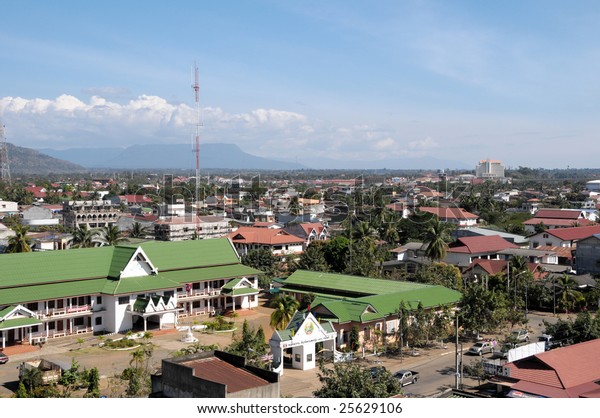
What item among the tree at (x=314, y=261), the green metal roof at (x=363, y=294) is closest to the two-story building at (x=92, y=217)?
the tree at (x=314, y=261)

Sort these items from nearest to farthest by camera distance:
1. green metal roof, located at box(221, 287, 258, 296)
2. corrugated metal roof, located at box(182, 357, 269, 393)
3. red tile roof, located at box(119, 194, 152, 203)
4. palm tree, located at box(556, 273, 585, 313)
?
1. corrugated metal roof, located at box(182, 357, 269, 393)
2. palm tree, located at box(556, 273, 585, 313)
3. green metal roof, located at box(221, 287, 258, 296)
4. red tile roof, located at box(119, 194, 152, 203)

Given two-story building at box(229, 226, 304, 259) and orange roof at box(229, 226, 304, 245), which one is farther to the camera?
orange roof at box(229, 226, 304, 245)

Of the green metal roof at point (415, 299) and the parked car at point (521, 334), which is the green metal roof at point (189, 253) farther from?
the parked car at point (521, 334)

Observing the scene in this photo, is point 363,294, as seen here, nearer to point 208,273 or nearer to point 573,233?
point 208,273

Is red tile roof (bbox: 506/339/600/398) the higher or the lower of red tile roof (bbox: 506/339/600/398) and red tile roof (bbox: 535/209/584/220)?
the lower

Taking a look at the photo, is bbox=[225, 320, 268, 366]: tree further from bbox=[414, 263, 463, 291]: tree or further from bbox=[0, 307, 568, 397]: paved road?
bbox=[414, 263, 463, 291]: tree

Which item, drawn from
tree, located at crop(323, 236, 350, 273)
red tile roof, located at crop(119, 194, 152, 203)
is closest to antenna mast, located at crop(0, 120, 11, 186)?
red tile roof, located at crop(119, 194, 152, 203)

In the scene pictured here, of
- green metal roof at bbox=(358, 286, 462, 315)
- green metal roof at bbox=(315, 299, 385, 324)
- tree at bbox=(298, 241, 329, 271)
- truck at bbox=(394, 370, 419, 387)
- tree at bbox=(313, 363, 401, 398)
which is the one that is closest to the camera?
tree at bbox=(313, 363, 401, 398)
